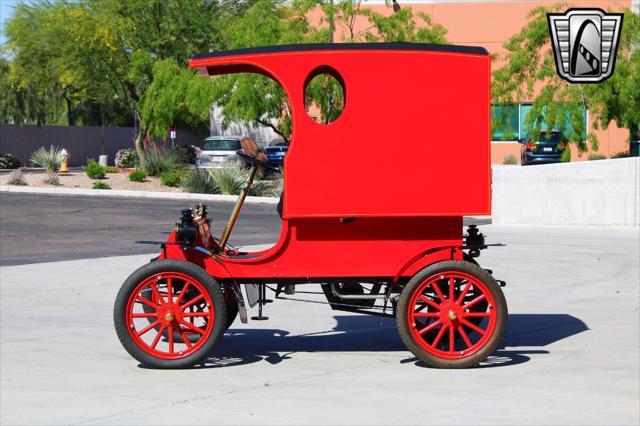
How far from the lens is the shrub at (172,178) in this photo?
3697 centimetres

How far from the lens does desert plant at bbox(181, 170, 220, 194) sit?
34.4 m

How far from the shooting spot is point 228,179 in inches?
1350

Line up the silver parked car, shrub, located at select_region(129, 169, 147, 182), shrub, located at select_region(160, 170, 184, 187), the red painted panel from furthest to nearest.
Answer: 1. the silver parked car
2. shrub, located at select_region(129, 169, 147, 182)
3. shrub, located at select_region(160, 170, 184, 187)
4. the red painted panel

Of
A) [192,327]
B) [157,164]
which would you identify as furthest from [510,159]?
[192,327]

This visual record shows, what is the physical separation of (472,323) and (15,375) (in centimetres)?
353

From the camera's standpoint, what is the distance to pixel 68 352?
9.47 metres

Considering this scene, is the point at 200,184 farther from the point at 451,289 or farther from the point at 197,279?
the point at 451,289

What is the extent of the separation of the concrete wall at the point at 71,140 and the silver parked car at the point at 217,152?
64.2 ft

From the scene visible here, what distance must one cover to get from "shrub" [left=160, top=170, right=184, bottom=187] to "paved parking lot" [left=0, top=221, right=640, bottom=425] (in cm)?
2367

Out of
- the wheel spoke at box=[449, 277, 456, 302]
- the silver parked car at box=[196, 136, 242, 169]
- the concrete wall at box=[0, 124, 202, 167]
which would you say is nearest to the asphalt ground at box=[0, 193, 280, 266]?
the silver parked car at box=[196, 136, 242, 169]

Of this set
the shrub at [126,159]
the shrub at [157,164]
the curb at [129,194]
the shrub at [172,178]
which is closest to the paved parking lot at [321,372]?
the curb at [129,194]

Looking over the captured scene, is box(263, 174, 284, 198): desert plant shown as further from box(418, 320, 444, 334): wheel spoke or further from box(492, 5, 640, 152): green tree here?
box(418, 320, 444, 334): wheel spoke

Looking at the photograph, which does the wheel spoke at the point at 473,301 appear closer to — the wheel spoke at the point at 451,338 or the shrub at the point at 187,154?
the wheel spoke at the point at 451,338

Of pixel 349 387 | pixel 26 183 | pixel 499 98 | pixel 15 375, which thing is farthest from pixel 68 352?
pixel 499 98
